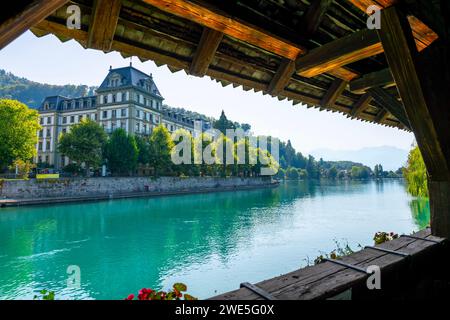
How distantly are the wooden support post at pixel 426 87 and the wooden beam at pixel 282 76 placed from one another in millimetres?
1344

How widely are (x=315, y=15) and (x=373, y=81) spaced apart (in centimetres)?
134

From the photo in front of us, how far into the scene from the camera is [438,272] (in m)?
2.93

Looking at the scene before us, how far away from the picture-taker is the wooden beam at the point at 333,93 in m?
4.34

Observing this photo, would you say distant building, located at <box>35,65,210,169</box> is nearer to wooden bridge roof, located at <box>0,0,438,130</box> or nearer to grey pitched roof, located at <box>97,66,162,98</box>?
grey pitched roof, located at <box>97,66,162,98</box>

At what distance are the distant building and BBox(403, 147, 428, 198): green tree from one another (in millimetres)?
40975

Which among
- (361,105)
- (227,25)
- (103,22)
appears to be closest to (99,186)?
(361,105)

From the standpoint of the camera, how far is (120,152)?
37.5 metres

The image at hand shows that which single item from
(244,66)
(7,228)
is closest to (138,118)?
(7,228)

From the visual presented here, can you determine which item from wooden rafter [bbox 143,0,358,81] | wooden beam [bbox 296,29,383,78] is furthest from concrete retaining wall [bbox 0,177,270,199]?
wooden beam [bbox 296,29,383,78]

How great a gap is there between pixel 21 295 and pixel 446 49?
36.9 feet

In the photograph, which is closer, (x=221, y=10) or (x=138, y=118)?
(x=221, y=10)
